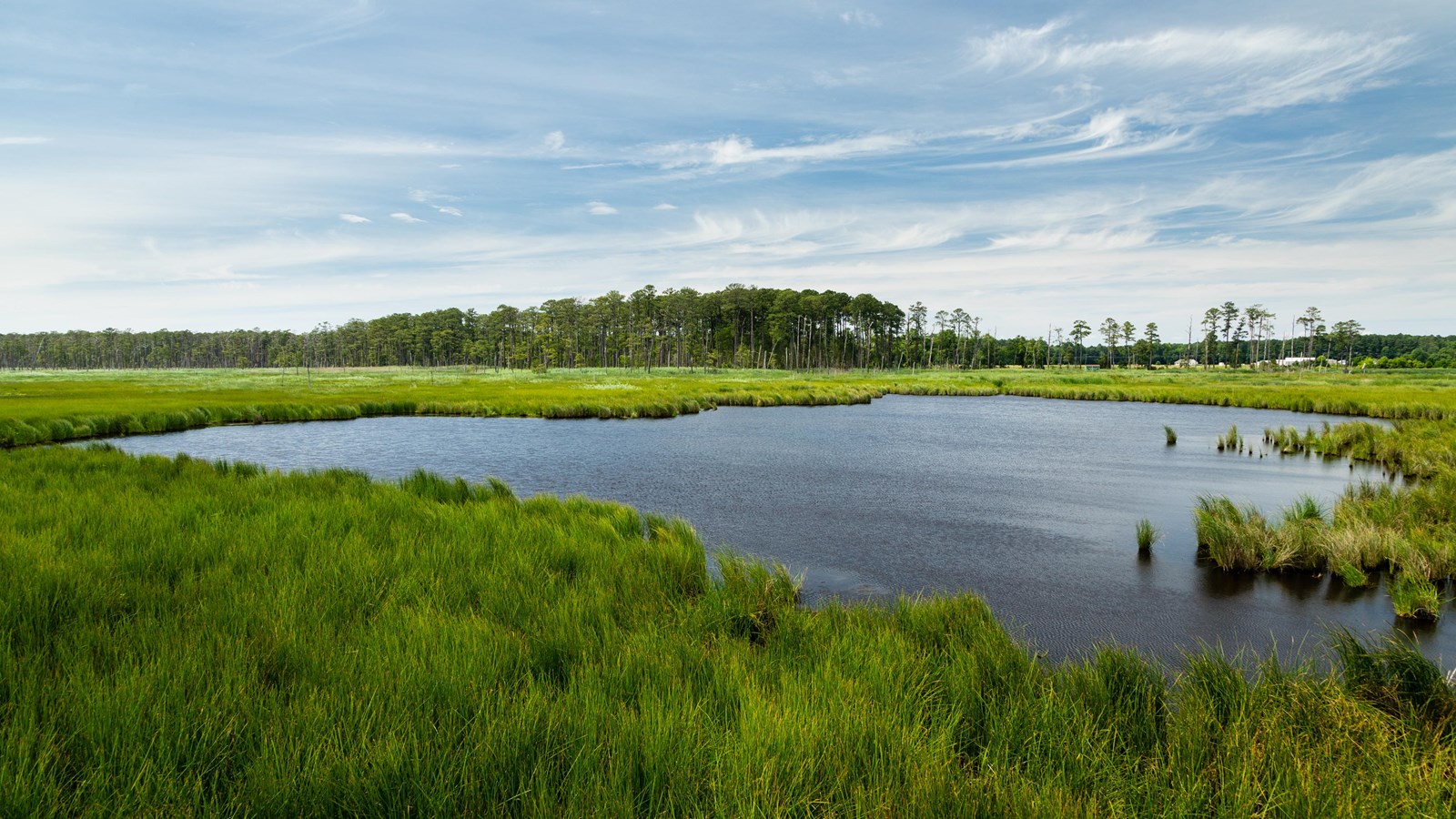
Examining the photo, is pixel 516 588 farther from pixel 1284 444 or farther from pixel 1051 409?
pixel 1051 409

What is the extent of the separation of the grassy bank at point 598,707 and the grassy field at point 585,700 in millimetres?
25

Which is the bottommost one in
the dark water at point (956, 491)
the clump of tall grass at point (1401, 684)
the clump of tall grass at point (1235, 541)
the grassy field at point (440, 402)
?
the dark water at point (956, 491)

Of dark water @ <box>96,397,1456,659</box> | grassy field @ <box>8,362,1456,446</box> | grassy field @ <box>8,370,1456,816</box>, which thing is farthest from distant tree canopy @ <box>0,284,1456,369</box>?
grassy field @ <box>8,370,1456,816</box>

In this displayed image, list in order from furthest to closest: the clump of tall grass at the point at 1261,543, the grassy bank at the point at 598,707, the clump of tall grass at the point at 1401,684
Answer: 1. the clump of tall grass at the point at 1261,543
2. the clump of tall grass at the point at 1401,684
3. the grassy bank at the point at 598,707

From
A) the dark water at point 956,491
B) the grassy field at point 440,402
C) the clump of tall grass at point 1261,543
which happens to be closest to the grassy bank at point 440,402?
the grassy field at point 440,402

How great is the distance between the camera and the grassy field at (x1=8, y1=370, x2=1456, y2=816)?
3.71 metres

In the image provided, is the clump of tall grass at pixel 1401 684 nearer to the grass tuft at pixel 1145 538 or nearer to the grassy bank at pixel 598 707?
the grassy bank at pixel 598 707

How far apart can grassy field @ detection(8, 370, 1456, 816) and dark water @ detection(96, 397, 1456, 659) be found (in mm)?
2345

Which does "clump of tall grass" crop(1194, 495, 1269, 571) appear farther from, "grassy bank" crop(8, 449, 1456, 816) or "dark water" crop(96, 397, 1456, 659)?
"grassy bank" crop(8, 449, 1456, 816)

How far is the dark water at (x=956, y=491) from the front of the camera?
31.9 ft

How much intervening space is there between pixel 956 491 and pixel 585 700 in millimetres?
16150

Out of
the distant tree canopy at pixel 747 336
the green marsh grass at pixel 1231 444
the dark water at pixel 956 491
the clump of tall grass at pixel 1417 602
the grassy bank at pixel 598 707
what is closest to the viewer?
the grassy bank at pixel 598 707

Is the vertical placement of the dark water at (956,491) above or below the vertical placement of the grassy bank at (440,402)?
below

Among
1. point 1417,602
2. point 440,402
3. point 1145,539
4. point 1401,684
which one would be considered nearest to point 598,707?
point 1401,684
